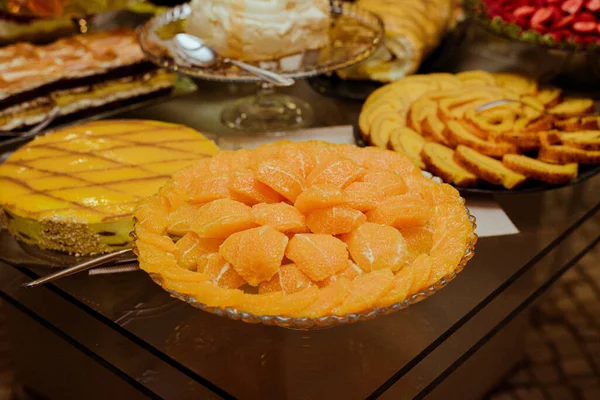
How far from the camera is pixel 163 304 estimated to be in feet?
4.27

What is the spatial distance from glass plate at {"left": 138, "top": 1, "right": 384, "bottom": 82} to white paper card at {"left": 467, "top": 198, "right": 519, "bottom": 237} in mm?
491

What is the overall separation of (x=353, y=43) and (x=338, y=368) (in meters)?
0.99

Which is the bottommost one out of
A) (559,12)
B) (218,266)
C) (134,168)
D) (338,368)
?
(338,368)

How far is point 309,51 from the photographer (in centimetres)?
177

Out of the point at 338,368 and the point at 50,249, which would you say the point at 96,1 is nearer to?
the point at 50,249

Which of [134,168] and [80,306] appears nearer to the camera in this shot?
[80,306]

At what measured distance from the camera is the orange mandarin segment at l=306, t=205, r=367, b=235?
1.07 metres

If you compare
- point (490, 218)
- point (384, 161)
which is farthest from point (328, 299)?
point (490, 218)

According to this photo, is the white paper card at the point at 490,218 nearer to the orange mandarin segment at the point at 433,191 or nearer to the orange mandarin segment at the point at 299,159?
the orange mandarin segment at the point at 433,191

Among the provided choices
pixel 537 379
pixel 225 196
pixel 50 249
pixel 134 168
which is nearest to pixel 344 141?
pixel 134 168

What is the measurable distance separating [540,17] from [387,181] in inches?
43.2

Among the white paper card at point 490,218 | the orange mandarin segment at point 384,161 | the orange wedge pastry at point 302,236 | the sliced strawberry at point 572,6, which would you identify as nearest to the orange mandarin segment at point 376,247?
the orange wedge pastry at point 302,236

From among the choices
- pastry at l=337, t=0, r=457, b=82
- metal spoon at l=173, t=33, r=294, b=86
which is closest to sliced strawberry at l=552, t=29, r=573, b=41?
pastry at l=337, t=0, r=457, b=82

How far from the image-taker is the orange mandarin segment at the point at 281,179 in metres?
1.12
